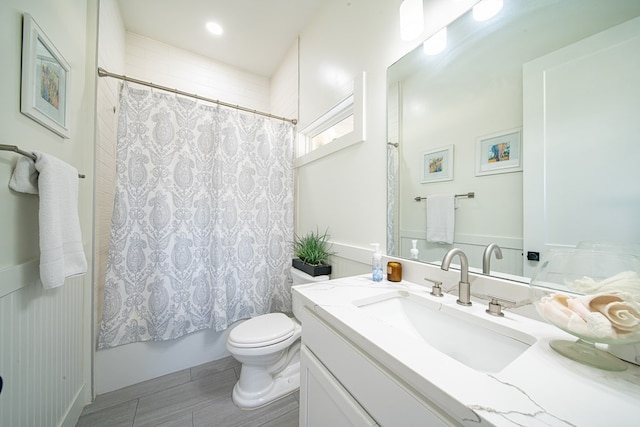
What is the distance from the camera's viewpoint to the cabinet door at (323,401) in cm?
59

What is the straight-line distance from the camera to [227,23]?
6.09 feet

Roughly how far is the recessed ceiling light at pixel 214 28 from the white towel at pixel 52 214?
1.71 m

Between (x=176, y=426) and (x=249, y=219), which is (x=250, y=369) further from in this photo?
(x=249, y=219)

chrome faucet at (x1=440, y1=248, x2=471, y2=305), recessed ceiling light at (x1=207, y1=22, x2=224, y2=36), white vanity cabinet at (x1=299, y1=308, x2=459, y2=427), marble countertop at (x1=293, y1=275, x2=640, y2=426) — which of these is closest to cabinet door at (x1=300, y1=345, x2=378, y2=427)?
white vanity cabinet at (x1=299, y1=308, x2=459, y2=427)

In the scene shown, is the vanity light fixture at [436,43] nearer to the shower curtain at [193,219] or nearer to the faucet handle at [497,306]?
the faucet handle at [497,306]

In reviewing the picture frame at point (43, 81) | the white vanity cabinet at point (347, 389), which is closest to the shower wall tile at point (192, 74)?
the picture frame at point (43, 81)

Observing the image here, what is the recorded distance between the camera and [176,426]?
3.79 ft

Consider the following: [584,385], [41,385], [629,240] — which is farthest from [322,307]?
[41,385]

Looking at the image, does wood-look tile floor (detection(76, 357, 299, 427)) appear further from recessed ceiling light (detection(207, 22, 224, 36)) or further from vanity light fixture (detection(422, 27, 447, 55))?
recessed ceiling light (detection(207, 22, 224, 36))

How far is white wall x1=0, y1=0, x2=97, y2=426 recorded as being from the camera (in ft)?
2.36

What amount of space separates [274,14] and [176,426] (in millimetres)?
2823

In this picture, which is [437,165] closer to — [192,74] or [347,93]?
[347,93]

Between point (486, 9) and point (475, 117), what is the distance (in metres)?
0.37

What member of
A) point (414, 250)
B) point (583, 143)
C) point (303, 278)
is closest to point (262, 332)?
point (303, 278)
